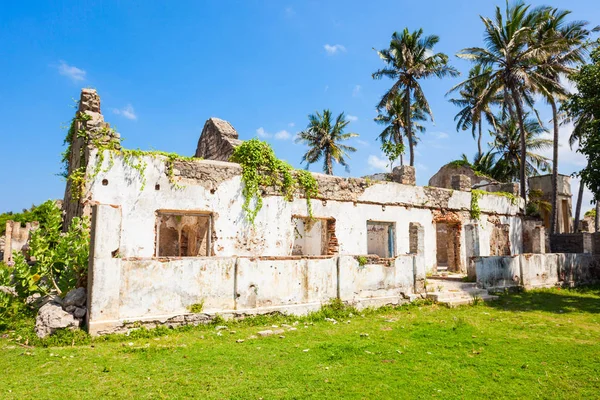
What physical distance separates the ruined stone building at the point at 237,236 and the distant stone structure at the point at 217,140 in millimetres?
40

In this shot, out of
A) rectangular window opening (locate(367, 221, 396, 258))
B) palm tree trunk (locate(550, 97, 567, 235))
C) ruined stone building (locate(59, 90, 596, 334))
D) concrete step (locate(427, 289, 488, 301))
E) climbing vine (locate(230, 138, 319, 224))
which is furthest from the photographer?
rectangular window opening (locate(367, 221, 396, 258))

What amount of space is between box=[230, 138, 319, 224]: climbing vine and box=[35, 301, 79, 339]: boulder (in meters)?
5.98

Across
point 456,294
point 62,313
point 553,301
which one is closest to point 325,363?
point 62,313

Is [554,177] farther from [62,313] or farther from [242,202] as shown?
[62,313]

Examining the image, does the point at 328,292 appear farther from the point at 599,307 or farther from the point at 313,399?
the point at 599,307

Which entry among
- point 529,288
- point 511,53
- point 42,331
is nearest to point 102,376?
point 42,331

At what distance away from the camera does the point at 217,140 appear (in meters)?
14.8

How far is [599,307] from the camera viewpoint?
10.4 metres

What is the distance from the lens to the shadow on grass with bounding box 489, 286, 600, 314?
10109 millimetres

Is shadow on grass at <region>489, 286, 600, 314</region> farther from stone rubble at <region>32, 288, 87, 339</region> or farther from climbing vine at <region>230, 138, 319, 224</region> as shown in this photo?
stone rubble at <region>32, 288, 87, 339</region>

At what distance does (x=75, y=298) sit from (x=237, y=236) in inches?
207

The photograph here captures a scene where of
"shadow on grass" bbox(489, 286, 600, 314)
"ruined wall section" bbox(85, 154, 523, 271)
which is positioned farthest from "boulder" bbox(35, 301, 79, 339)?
"shadow on grass" bbox(489, 286, 600, 314)

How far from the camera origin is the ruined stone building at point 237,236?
23.4 feet

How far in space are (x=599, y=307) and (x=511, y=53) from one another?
13.5 meters
